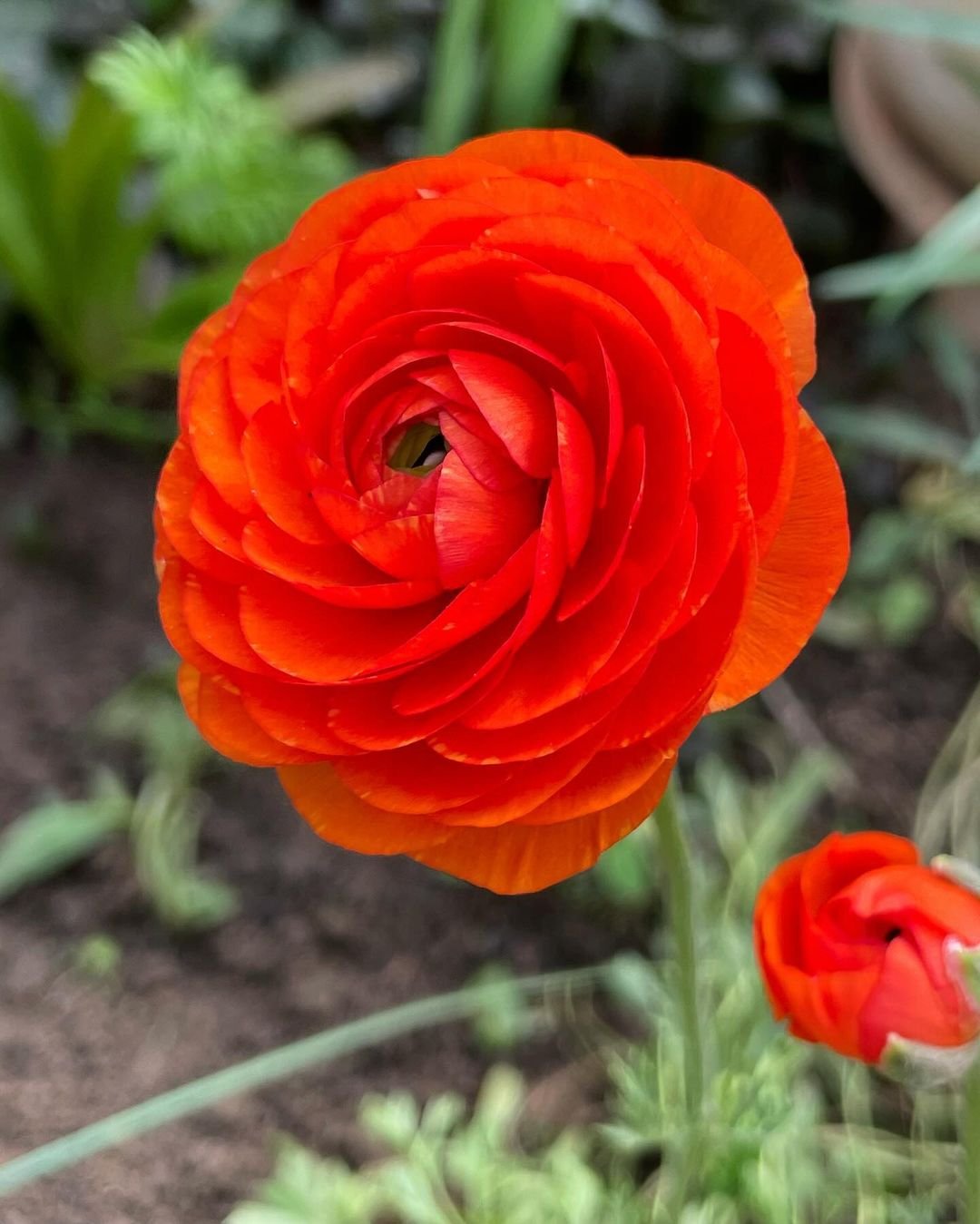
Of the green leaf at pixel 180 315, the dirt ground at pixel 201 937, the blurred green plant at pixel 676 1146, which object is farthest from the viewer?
the green leaf at pixel 180 315

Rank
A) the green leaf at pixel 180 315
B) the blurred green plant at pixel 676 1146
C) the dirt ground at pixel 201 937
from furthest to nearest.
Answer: the green leaf at pixel 180 315
the dirt ground at pixel 201 937
the blurred green plant at pixel 676 1146

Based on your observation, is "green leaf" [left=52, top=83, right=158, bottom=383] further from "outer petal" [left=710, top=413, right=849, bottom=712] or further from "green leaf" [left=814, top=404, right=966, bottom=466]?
"outer petal" [left=710, top=413, right=849, bottom=712]

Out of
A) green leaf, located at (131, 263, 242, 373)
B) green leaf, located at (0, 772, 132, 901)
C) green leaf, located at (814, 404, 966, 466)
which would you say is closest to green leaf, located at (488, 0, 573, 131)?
green leaf, located at (131, 263, 242, 373)

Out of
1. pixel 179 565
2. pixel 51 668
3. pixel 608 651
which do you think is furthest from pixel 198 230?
pixel 608 651

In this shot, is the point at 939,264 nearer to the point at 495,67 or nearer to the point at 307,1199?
the point at 495,67

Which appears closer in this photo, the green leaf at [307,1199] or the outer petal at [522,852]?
the outer petal at [522,852]

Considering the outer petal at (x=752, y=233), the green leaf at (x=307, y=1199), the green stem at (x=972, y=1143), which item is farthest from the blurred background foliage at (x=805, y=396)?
the outer petal at (x=752, y=233)

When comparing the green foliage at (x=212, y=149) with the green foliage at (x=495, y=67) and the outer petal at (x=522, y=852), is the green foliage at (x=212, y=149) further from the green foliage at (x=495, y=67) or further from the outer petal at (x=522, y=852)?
the outer petal at (x=522, y=852)
